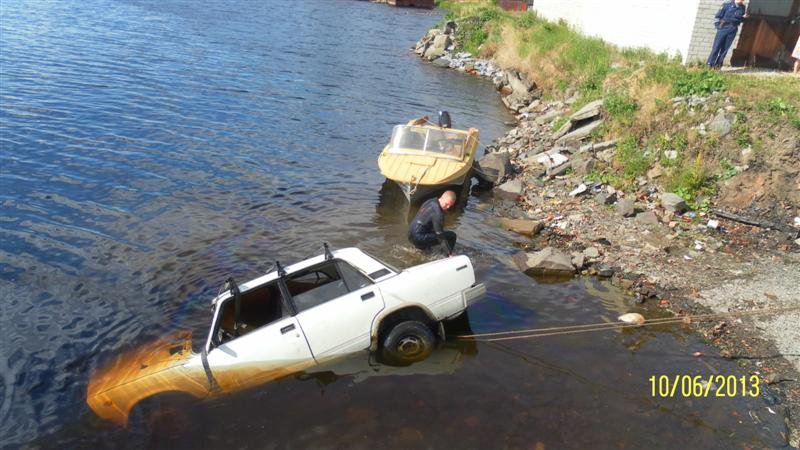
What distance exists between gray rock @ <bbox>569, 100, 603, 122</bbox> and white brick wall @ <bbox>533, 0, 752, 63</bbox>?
332cm

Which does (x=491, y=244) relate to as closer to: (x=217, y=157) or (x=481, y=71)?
(x=217, y=157)

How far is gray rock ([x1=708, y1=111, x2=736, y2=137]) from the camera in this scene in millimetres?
14083

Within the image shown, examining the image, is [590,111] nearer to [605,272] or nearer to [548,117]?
[548,117]

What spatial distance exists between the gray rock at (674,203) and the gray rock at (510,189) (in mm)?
3883

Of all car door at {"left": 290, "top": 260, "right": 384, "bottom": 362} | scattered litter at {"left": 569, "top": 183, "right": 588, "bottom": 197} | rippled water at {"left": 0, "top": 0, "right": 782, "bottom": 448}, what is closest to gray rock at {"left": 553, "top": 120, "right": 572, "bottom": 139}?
scattered litter at {"left": 569, "top": 183, "right": 588, "bottom": 197}

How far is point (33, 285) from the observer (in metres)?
10.9

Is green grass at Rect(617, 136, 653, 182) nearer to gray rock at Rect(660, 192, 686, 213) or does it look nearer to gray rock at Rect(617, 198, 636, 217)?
gray rock at Rect(617, 198, 636, 217)

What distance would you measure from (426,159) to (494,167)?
2639mm

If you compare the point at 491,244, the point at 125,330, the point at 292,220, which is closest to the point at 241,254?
the point at 292,220

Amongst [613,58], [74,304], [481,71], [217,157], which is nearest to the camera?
[74,304]

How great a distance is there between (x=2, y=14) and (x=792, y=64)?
4529 cm

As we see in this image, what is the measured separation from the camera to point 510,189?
15.9 metres

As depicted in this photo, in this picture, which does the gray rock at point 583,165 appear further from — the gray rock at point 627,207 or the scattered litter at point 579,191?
the gray rock at point 627,207

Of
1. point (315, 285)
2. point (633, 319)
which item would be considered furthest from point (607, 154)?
point (315, 285)
